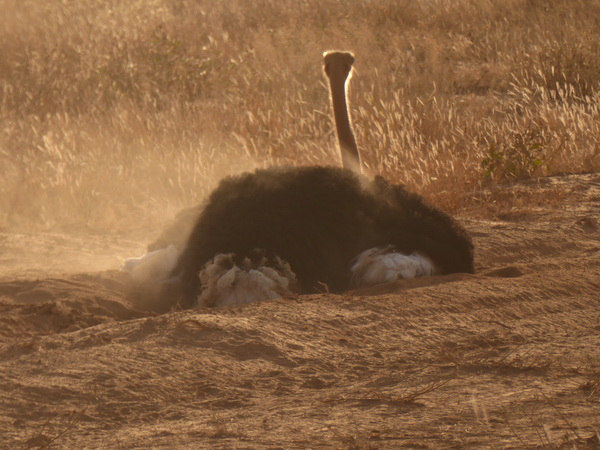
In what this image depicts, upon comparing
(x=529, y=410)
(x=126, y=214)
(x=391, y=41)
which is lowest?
(x=529, y=410)

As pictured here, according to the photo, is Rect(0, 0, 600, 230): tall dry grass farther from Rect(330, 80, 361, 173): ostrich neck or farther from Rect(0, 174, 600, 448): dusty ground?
Rect(0, 174, 600, 448): dusty ground

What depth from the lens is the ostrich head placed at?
6414 millimetres

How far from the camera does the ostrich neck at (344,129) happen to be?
637 cm

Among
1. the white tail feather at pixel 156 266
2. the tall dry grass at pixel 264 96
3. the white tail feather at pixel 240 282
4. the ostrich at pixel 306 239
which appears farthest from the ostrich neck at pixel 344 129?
the tall dry grass at pixel 264 96

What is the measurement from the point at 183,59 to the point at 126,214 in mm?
5159

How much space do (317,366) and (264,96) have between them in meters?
7.85

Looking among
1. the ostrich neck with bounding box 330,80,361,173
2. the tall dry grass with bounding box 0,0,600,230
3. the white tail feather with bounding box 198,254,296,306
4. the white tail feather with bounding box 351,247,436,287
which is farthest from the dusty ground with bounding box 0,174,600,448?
the tall dry grass with bounding box 0,0,600,230

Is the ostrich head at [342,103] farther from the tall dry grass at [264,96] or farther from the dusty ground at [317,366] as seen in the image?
the tall dry grass at [264,96]

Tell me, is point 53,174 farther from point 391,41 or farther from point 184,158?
point 391,41

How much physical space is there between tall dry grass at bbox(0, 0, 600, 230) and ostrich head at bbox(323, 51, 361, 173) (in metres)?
1.63

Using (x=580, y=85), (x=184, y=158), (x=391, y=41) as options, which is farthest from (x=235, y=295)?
(x=391, y=41)

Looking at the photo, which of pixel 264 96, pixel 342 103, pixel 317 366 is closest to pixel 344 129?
pixel 342 103

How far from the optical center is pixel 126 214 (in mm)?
8641

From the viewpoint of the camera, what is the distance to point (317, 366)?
417 cm
